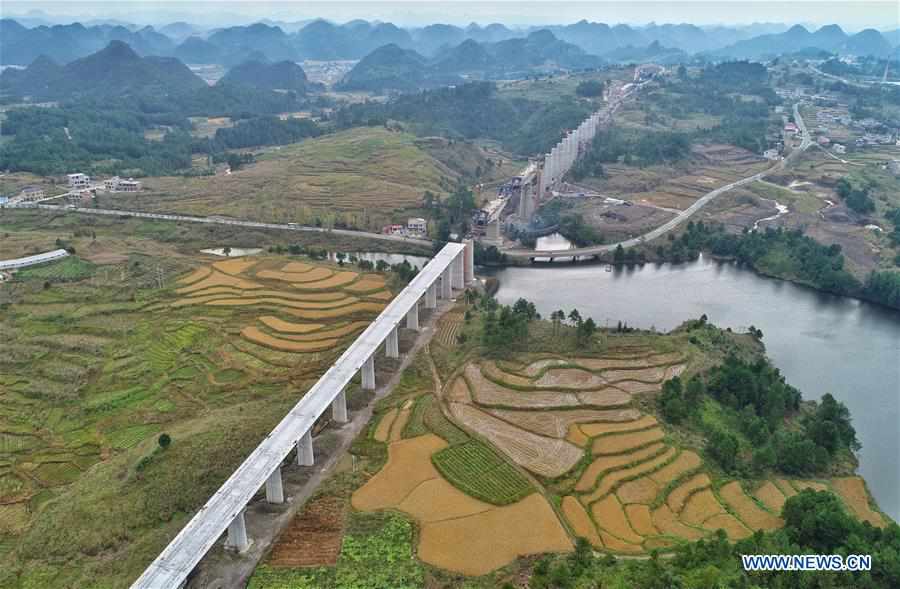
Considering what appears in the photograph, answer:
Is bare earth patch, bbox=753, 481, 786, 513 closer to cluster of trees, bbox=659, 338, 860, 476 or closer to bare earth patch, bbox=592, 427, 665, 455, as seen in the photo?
cluster of trees, bbox=659, 338, 860, 476

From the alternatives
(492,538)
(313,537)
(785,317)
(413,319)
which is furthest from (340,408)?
(785,317)

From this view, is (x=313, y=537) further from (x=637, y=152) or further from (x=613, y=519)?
(x=637, y=152)

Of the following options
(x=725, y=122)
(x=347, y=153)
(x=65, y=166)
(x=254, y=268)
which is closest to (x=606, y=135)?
(x=725, y=122)

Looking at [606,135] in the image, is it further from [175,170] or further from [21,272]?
[21,272]

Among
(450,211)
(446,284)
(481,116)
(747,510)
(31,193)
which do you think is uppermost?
(481,116)

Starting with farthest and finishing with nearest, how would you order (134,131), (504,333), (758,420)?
1. (134,131)
2. (504,333)
3. (758,420)

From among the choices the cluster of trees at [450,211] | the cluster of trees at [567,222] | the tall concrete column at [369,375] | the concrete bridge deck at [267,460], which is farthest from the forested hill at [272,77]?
the tall concrete column at [369,375]
